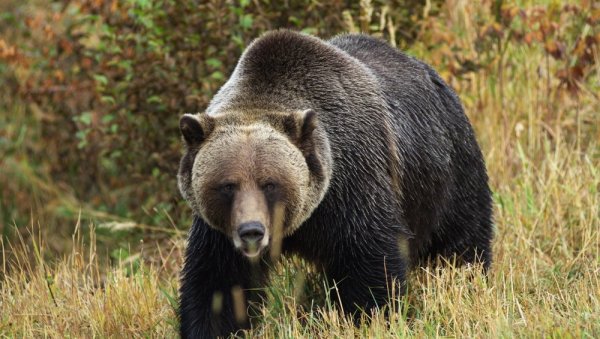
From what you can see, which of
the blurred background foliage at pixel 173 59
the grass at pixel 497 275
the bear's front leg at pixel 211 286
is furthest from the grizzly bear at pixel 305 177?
the blurred background foliage at pixel 173 59

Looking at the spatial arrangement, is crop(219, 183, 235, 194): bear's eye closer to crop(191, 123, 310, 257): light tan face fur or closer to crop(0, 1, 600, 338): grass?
crop(191, 123, 310, 257): light tan face fur

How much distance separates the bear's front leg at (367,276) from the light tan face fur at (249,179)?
1.32 ft

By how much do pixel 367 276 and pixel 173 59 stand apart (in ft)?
12.0

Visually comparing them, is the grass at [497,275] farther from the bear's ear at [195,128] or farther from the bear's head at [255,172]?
the bear's ear at [195,128]

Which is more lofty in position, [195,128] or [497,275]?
[195,128]

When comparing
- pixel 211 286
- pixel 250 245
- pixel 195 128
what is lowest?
pixel 211 286

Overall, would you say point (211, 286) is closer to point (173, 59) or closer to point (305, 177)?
point (305, 177)

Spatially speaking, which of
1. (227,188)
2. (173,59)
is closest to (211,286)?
(227,188)

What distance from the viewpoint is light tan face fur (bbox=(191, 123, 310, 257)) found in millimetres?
4688

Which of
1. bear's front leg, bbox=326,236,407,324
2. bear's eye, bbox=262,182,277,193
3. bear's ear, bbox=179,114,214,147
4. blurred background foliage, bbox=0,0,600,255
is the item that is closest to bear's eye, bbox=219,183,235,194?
bear's eye, bbox=262,182,277,193

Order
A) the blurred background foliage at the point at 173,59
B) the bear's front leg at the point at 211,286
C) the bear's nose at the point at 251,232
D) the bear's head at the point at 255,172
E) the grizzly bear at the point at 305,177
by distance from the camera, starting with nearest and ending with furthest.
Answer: the bear's nose at the point at 251,232, the bear's head at the point at 255,172, the grizzly bear at the point at 305,177, the bear's front leg at the point at 211,286, the blurred background foliage at the point at 173,59

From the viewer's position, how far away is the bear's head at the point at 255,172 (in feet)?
15.3

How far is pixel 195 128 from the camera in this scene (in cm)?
496

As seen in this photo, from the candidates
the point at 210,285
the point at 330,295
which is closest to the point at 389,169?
the point at 330,295
